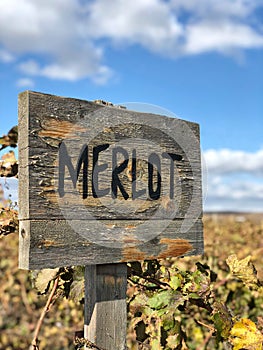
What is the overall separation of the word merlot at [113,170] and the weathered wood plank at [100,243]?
0.30ft

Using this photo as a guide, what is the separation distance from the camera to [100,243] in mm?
1580

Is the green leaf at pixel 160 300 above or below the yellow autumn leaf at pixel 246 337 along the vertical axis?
above

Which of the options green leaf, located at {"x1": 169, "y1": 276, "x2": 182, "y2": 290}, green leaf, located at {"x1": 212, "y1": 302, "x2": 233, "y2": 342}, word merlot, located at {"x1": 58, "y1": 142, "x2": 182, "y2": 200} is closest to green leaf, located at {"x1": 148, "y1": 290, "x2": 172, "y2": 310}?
green leaf, located at {"x1": 169, "y1": 276, "x2": 182, "y2": 290}

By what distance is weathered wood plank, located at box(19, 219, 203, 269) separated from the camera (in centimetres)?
145

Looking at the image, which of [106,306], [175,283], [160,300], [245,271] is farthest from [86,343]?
[245,271]

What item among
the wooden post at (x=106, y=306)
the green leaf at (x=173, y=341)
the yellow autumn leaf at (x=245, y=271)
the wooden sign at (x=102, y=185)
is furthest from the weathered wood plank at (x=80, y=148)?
the green leaf at (x=173, y=341)

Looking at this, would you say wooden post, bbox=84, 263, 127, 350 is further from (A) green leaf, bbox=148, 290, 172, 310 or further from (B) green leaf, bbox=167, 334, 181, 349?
(B) green leaf, bbox=167, 334, 181, 349

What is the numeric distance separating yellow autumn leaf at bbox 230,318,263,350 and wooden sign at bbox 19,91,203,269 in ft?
0.96

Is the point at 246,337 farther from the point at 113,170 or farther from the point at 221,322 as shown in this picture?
the point at 113,170

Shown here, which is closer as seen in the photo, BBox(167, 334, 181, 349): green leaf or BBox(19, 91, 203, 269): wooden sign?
BBox(19, 91, 203, 269): wooden sign

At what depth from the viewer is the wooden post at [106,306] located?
1.63 metres

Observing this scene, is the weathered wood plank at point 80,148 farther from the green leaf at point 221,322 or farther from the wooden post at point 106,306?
the green leaf at point 221,322

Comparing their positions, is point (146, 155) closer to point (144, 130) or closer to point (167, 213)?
point (144, 130)

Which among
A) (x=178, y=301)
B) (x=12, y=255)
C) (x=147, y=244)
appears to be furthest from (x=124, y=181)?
(x=12, y=255)
